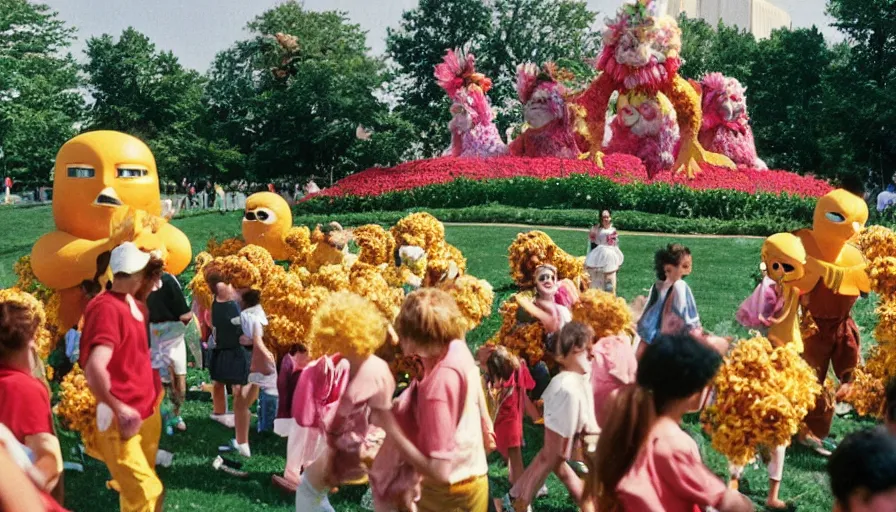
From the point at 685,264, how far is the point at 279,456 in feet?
10.0

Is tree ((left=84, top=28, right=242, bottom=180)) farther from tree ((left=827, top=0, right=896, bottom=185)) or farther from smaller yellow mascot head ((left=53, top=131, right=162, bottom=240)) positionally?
smaller yellow mascot head ((left=53, top=131, right=162, bottom=240))

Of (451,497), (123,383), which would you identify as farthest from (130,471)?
(451,497)

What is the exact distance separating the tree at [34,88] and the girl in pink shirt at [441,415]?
93.4ft

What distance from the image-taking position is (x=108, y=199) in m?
7.68

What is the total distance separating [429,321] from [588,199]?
17546 mm

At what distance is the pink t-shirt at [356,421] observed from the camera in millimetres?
3777

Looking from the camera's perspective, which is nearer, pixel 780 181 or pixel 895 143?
pixel 780 181

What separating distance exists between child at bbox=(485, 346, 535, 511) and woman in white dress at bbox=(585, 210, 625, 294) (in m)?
5.68

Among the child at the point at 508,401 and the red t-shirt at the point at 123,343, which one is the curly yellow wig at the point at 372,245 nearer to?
the child at the point at 508,401

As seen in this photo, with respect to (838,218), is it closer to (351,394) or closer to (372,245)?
(372,245)

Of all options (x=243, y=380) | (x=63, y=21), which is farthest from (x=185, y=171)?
(x=243, y=380)

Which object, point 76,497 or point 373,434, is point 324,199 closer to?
point 76,497

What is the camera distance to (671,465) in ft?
9.39

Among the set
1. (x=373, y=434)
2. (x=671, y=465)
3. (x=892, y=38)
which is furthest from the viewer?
(x=892, y=38)
